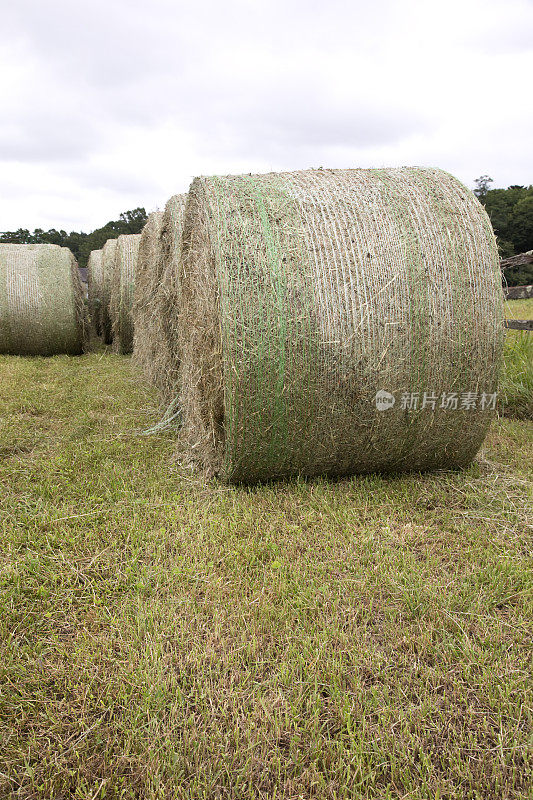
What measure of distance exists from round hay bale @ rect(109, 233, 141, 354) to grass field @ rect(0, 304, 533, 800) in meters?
5.49

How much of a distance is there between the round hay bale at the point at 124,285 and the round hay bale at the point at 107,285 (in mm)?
1176

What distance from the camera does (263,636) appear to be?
2.08 metres

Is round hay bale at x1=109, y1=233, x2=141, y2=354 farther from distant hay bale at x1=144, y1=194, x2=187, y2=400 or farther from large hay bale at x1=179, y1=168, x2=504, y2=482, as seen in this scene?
large hay bale at x1=179, y1=168, x2=504, y2=482

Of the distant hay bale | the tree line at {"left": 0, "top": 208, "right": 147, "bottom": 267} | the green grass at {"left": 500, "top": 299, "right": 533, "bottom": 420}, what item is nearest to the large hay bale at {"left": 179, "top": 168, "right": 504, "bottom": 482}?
the distant hay bale

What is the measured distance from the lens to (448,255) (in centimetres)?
338

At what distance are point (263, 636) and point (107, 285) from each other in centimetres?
958

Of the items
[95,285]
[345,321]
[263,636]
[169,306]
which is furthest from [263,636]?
[95,285]

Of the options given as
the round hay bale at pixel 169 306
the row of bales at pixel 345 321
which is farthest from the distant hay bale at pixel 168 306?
the row of bales at pixel 345 321

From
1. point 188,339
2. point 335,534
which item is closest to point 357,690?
point 335,534

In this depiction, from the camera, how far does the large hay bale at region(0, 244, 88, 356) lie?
8430mm

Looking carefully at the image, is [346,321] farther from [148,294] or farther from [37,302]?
[37,302]

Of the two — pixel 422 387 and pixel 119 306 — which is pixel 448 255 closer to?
pixel 422 387

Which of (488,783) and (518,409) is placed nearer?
(488,783)

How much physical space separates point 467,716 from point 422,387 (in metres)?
1.97
